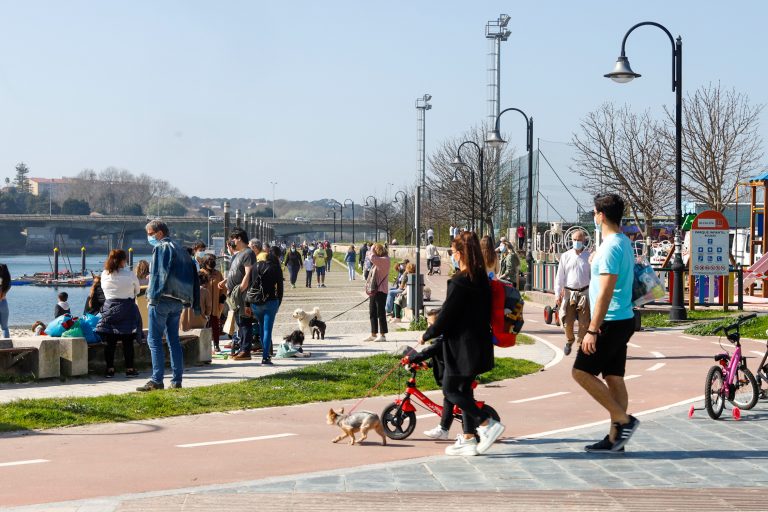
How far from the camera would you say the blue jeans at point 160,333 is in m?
11.5

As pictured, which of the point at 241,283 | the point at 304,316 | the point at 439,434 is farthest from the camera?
the point at 304,316

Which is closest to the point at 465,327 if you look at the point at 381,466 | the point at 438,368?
the point at 438,368

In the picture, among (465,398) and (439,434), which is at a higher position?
(465,398)

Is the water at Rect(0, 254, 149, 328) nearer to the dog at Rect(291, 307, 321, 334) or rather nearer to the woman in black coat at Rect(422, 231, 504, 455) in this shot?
the dog at Rect(291, 307, 321, 334)

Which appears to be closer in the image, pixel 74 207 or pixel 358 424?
pixel 358 424

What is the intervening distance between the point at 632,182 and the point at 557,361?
32273 mm

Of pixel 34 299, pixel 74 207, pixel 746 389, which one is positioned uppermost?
pixel 74 207

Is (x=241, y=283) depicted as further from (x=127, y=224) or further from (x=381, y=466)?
(x=127, y=224)

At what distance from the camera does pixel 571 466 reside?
7383 millimetres

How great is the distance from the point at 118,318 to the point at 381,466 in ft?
20.6

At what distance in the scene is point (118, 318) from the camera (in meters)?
12.8

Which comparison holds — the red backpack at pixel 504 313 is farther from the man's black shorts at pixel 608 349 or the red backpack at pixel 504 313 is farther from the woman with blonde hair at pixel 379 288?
the woman with blonde hair at pixel 379 288

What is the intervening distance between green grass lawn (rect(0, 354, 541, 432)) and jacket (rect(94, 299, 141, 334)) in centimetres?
171

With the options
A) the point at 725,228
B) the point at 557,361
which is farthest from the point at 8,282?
the point at 725,228
